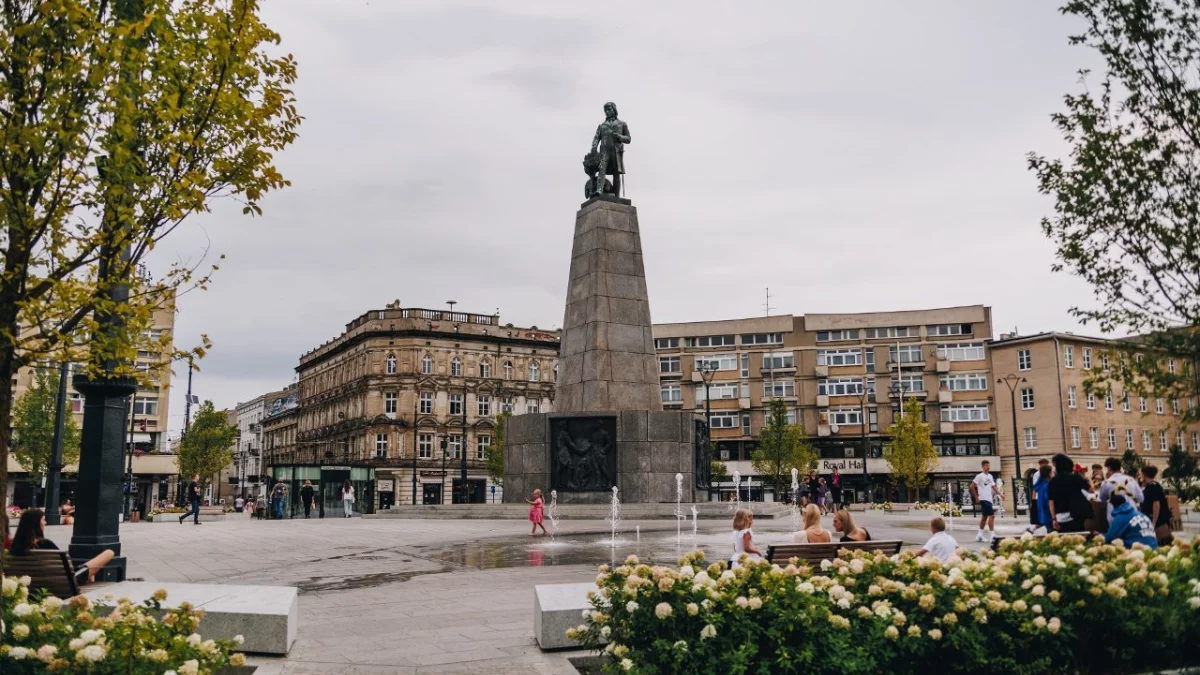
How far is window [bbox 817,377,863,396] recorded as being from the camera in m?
73.0

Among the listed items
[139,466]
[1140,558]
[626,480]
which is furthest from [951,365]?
[1140,558]

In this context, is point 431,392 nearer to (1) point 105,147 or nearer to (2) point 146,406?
(2) point 146,406

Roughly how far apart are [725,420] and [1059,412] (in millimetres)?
25455

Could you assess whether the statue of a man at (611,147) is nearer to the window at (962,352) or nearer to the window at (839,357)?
the window at (839,357)

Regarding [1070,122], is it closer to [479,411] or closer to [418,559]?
[418,559]

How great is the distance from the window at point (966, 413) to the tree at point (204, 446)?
177ft

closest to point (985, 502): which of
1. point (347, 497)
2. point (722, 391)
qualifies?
point (347, 497)

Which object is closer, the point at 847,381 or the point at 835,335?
the point at 847,381

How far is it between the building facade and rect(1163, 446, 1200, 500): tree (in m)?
63.7

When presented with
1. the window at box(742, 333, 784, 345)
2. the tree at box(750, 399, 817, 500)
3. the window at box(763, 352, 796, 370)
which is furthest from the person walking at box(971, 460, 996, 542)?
the window at box(742, 333, 784, 345)

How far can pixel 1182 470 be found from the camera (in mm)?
8195

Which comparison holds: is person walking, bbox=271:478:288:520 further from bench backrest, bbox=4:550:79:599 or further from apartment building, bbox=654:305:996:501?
apartment building, bbox=654:305:996:501

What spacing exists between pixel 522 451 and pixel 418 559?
1077 centimetres

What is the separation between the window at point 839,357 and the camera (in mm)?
73500
